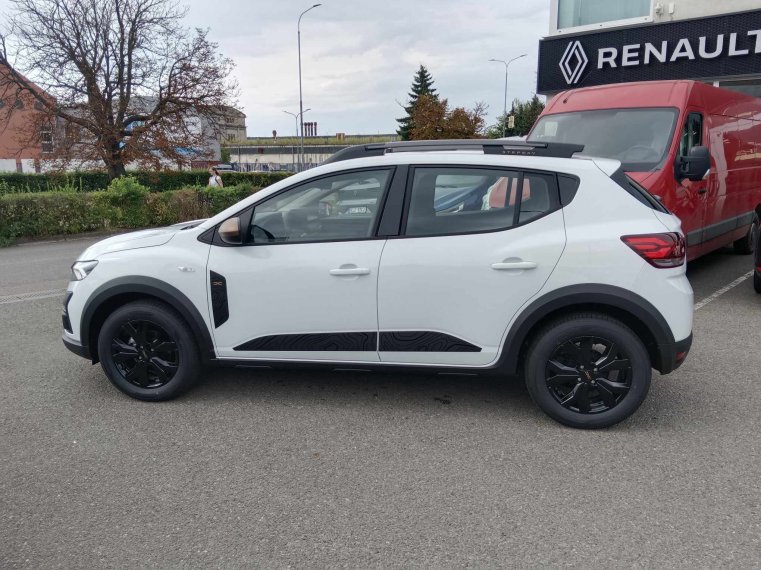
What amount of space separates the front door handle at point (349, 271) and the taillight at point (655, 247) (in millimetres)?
1498

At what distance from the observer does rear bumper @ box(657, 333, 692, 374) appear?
357cm

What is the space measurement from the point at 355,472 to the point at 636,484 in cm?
142

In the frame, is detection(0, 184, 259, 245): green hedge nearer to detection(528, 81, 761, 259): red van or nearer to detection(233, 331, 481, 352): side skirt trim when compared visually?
detection(528, 81, 761, 259): red van

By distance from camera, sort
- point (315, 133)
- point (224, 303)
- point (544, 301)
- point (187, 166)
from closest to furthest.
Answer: point (544, 301) → point (224, 303) → point (187, 166) → point (315, 133)

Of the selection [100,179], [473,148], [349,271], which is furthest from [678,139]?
[100,179]

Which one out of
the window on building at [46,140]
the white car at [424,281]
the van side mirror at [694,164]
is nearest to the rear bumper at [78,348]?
the white car at [424,281]

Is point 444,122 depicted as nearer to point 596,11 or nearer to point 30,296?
point 596,11

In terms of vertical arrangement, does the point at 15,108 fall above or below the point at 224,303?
above

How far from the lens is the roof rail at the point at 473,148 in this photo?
3893mm

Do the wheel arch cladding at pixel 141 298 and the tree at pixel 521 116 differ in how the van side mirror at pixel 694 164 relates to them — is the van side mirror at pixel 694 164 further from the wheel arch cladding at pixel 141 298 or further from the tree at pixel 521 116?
the tree at pixel 521 116

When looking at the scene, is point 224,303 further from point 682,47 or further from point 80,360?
point 682,47

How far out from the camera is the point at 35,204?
1414 centimetres

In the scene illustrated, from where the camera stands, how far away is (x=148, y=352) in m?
4.14

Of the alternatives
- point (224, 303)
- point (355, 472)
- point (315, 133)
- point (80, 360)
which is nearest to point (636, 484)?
point (355, 472)
